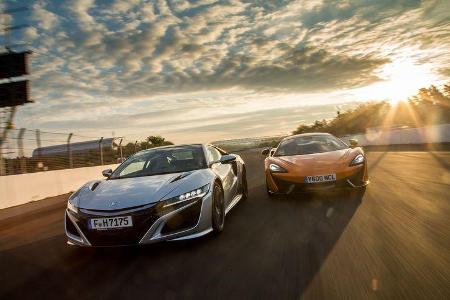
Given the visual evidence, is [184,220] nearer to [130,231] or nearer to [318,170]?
[130,231]

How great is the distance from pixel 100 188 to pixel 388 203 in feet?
14.3

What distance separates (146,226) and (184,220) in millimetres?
454

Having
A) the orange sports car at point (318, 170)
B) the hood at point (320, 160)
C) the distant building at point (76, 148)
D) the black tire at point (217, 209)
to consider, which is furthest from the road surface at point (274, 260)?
the distant building at point (76, 148)

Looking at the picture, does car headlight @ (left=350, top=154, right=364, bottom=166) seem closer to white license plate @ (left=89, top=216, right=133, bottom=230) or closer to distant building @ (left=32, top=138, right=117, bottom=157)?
white license plate @ (left=89, top=216, right=133, bottom=230)

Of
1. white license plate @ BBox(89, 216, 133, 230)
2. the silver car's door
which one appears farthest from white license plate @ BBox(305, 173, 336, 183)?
white license plate @ BBox(89, 216, 133, 230)

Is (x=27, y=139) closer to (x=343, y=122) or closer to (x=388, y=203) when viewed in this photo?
(x=388, y=203)

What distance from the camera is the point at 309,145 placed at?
9125 mm

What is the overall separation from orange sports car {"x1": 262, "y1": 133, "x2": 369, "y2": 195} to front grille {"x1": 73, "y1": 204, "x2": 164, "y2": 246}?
3645mm

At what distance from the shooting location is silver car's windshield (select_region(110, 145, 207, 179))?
19.5ft

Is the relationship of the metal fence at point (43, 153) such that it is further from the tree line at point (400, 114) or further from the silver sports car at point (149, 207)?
the tree line at point (400, 114)

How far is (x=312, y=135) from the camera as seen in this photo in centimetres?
948

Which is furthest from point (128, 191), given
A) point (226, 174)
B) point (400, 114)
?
point (400, 114)

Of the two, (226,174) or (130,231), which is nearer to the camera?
(130,231)

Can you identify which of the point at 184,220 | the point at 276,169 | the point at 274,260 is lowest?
the point at 274,260
